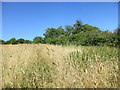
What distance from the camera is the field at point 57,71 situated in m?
2.59

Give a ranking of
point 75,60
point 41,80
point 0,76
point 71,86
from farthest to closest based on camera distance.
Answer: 1. point 75,60
2. point 0,76
3. point 41,80
4. point 71,86

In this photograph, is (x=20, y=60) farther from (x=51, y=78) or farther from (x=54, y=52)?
(x=51, y=78)

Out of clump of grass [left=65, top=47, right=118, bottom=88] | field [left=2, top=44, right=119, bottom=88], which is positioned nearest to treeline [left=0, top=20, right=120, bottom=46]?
field [left=2, top=44, right=119, bottom=88]

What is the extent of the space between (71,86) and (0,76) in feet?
4.96

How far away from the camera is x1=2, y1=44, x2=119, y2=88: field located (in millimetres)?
2590

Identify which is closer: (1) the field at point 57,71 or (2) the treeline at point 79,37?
(1) the field at point 57,71

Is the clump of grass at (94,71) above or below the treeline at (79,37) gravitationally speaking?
below

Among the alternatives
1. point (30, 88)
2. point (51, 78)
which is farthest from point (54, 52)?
point (30, 88)

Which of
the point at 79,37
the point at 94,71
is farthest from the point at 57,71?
the point at 79,37

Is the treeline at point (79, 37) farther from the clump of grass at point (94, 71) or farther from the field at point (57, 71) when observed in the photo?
the clump of grass at point (94, 71)

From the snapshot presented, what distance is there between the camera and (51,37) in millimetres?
6094

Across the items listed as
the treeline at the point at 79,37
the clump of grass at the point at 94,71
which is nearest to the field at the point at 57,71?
the clump of grass at the point at 94,71

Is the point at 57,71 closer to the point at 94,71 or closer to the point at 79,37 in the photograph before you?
the point at 94,71

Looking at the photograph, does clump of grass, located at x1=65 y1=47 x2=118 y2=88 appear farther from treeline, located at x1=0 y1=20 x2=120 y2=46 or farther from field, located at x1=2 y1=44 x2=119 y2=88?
treeline, located at x1=0 y1=20 x2=120 y2=46
